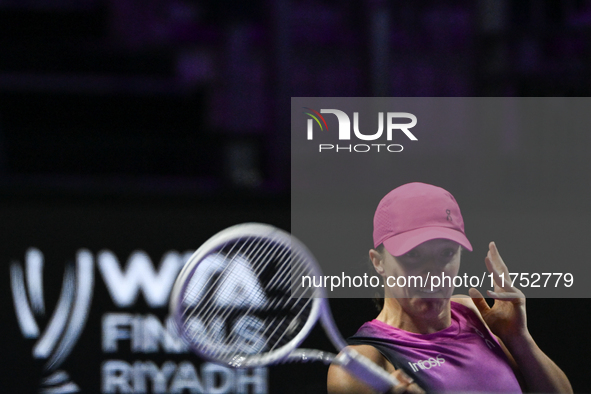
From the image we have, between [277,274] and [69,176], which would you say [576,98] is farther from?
[69,176]

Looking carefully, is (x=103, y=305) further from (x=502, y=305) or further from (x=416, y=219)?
(x=502, y=305)

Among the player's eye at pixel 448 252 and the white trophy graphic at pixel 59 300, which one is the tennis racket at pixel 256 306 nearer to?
the player's eye at pixel 448 252

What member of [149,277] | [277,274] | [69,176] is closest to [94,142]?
[69,176]

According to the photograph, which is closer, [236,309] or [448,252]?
[448,252]

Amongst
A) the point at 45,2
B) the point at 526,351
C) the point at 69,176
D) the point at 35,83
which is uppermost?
the point at 45,2

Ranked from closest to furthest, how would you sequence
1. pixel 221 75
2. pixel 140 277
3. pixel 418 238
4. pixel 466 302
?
1. pixel 418 238
2. pixel 466 302
3. pixel 140 277
4. pixel 221 75

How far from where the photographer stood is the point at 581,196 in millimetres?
1948

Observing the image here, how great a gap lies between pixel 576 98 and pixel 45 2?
8.53 ft

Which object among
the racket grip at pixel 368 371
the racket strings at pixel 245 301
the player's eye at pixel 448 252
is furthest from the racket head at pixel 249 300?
the player's eye at pixel 448 252

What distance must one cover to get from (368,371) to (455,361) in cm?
25

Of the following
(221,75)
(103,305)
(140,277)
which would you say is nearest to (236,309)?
(140,277)

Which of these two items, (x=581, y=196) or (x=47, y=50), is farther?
(x=47, y=50)

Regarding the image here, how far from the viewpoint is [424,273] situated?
165 cm

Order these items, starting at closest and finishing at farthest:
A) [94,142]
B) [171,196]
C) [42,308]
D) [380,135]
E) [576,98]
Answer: [380,135] → [42,308] → [171,196] → [576,98] → [94,142]
